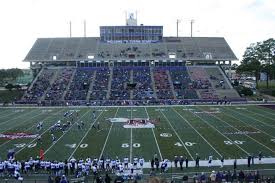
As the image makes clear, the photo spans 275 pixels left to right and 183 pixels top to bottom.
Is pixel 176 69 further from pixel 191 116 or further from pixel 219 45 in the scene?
pixel 191 116

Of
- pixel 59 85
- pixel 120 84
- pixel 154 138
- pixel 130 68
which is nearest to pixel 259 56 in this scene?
pixel 130 68

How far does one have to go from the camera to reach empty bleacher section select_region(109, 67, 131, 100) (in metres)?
65.5

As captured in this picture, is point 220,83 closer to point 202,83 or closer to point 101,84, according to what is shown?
point 202,83

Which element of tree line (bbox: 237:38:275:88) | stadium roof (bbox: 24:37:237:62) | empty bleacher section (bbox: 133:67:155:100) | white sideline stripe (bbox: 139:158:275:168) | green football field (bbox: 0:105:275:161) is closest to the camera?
white sideline stripe (bbox: 139:158:275:168)

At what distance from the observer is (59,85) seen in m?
71.1

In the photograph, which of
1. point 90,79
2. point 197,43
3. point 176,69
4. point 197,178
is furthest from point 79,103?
point 197,178

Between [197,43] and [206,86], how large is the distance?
71.4 feet

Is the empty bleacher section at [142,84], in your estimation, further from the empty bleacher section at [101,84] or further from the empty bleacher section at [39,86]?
the empty bleacher section at [39,86]

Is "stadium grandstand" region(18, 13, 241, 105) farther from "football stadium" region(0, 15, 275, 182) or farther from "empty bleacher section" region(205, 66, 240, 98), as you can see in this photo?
"football stadium" region(0, 15, 275, 182)

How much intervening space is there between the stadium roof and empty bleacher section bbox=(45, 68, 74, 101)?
5.21m

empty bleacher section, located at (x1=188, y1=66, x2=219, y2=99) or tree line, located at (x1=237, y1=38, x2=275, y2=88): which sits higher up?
tree line, located at (x1=237, y1=38, x2=275, y2=88)

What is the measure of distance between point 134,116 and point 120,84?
27759 mm

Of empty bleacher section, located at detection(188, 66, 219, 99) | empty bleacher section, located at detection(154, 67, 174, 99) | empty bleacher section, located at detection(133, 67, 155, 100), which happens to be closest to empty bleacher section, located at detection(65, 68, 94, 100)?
empty bleacher section, located at detection(133, 67, 155, 100)

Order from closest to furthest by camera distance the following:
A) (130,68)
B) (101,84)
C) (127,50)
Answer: (101,84) < (130,68) < (127,50)
